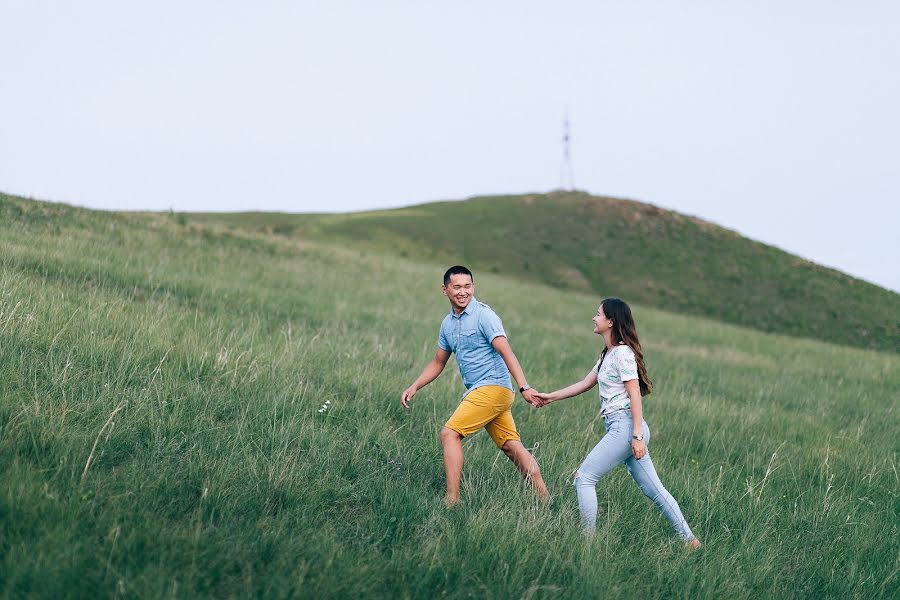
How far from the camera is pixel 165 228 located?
19.3 metres

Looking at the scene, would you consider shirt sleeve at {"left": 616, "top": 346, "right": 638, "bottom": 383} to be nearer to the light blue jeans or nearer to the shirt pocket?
the light blue jeans

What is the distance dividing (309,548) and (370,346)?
232 inches

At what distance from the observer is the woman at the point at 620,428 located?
4688mm

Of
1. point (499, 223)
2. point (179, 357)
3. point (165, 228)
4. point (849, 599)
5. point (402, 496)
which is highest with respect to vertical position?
point (499, 223)

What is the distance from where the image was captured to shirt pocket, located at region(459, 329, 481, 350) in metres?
5.09

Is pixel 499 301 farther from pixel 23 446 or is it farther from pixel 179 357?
pixel 23 446

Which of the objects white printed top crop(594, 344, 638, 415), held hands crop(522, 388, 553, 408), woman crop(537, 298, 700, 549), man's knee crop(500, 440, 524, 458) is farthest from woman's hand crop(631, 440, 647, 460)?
man's knee crop(500, 440, 524, 458)

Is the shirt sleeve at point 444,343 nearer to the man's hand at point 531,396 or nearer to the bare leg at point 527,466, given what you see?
the man's hand at point 531,396

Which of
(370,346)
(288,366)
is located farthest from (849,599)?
(370,346)

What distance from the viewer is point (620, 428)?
4762 millimetres

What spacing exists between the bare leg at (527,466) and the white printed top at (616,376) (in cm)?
66

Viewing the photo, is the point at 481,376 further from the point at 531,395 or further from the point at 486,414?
the point at 531,395

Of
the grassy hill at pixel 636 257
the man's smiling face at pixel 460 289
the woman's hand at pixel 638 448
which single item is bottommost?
the woman's hand at pixel 638 448

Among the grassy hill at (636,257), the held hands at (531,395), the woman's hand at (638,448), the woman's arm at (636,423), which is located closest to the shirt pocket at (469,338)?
the held hands at (531,395)
